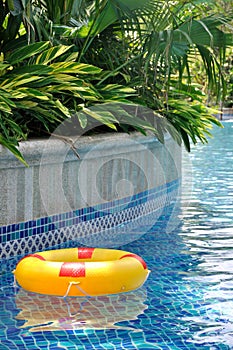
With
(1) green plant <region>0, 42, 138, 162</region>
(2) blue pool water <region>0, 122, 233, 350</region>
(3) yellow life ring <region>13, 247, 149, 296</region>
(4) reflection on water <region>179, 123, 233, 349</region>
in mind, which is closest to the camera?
(2) blue pool water <region>0, 122, 233, 350</region>

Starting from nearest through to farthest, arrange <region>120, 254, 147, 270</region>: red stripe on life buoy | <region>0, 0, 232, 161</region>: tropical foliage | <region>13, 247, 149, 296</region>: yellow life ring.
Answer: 1. <region>13, 247, 149, 296</region>: yellow life ring
2. <region>120, 254, 147, 270</region>: red stripe on life buoy
3. <region>0, 0, 232, 161</region>: tropical foliage

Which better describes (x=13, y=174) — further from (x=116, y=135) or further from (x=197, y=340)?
(x=197, y=340)

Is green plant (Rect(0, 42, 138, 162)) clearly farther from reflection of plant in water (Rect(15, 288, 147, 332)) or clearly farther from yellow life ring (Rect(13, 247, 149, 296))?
reflection of plant in water (Rect(15, 288, 147, 332))

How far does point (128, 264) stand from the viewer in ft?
15.2

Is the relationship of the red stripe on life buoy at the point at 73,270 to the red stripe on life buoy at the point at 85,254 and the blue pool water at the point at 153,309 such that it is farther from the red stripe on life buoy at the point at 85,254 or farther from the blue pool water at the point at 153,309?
the red stripe on life buoy at the point at 85,254

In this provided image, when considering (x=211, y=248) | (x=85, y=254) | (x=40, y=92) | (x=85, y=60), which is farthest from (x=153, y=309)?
(x=85, y=60)

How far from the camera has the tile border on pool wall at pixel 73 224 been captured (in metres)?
5.59

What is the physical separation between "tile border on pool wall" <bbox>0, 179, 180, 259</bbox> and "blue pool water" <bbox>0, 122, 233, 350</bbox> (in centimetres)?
22

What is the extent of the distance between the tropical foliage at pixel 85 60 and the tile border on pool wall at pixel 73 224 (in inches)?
27.7

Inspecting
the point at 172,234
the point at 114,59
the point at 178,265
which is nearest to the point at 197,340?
the point at 178,265

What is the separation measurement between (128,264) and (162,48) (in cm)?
345

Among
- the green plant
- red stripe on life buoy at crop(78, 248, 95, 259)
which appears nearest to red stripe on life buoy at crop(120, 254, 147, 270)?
red stripe on life buoy at crop(78, 248, 95, 259)

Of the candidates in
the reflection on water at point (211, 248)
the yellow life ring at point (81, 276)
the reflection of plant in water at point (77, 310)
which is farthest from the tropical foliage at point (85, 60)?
the reflection of plant in water at point (77, 310)

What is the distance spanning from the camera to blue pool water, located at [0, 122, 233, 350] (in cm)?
374
